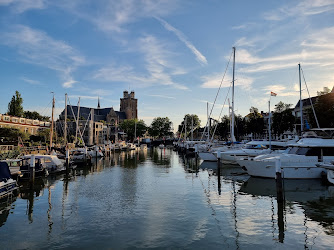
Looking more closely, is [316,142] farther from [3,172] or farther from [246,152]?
[3,172]

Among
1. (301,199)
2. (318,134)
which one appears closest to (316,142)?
(318,134)

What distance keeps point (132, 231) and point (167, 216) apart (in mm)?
3190

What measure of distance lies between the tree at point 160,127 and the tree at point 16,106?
104020 mm

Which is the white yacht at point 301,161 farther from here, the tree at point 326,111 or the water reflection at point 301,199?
the tree at point 326,111

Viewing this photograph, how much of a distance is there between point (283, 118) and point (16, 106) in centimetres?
8815

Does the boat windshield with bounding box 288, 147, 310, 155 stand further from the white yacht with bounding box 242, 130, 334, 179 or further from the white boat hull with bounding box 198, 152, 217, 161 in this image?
the white boat hull with bounding box 198, 152, 217, 161

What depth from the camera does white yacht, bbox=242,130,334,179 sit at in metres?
28.0

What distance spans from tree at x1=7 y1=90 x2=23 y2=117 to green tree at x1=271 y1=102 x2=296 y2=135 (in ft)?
281

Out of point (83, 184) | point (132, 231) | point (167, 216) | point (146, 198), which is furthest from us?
point (83, 184)

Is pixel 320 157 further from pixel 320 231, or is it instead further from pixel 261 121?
pixel 261 121

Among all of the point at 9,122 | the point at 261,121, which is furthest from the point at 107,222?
the point at 261,121

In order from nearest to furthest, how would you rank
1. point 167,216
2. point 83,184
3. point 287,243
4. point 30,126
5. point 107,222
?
point 287,243, point 107,222, point 167,216, point 83,184, point 30,126

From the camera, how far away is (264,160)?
29.1 metres

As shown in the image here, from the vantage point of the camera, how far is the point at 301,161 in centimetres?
2834
